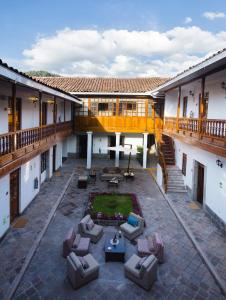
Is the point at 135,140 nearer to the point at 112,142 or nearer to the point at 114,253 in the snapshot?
the point at 112,142

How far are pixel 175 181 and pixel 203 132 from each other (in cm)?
635

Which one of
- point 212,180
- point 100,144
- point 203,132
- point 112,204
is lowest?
point 112,204

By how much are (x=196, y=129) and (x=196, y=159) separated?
256 cm

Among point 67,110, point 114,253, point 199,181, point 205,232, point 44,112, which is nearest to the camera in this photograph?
point 114,253

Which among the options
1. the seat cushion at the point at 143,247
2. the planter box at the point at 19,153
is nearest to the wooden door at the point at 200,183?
the seat cushion at the point at 143,247

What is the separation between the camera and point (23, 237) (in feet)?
34.0

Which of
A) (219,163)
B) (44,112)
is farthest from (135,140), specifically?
(219,163)

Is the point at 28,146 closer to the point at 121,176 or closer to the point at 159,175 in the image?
the point at 121,176

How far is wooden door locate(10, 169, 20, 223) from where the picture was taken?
11.7m

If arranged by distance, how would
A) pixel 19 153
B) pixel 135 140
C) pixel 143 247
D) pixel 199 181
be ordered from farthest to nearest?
pixel 135 140 < pixel 199 181 < pixel 19 153 < pixel 143 247

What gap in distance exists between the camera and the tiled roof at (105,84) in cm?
2423

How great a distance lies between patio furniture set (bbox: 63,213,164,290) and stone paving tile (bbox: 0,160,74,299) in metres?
1.78

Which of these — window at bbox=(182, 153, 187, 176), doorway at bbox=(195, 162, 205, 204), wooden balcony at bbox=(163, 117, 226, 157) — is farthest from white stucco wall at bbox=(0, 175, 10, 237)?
window at bbox=(182, 153, 187, 176)

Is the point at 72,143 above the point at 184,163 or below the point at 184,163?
above
